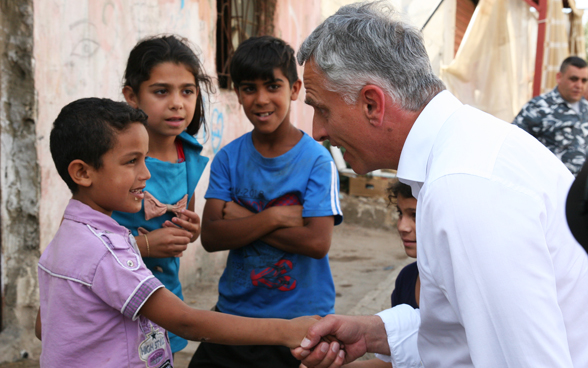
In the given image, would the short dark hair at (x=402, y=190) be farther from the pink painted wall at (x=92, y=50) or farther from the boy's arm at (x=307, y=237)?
the pink painted wall at (x=92, y=50)

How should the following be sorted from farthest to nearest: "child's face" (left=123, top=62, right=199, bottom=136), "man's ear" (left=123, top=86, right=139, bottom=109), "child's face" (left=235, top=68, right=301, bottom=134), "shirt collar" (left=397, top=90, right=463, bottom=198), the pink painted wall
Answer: the pink painted wall → "child's face" (left=235, top=68, right=301, bottom=134) → "man's ear" (left=123, top=86, right=139, bottom=109) → "child's face" (left=123, top=62, right=199, bottom=136) → "shirt collar" (left=397, top=90, right=463, bottom=198)

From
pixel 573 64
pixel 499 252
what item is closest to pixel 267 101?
pixel 499 252

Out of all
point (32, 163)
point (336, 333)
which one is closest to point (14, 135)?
point (32, 163)

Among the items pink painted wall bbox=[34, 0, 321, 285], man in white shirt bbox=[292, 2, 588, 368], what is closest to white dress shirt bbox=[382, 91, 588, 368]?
man in white shirt bbox=[292, 2, 588, 368]

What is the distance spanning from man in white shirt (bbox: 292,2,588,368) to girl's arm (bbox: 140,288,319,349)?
516mm

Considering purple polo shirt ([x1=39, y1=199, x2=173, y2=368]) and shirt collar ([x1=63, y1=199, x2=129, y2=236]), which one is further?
shirt collar ([x1=63, y1=199, x2=129, y2=236])

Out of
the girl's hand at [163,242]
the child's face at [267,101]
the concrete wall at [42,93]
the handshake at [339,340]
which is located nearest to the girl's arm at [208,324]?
the handshake at [339,340]

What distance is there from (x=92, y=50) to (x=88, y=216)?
2.35m

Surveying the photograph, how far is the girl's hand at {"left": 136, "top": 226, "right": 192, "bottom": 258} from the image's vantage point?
1.95m

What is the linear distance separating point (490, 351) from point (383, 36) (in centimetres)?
90

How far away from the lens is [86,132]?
65.5 inches

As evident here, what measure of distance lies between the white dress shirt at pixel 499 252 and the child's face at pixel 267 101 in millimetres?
1228

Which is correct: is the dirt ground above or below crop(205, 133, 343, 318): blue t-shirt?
below

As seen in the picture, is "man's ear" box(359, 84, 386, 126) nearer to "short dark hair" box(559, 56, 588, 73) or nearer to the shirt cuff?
the shirt cuff
